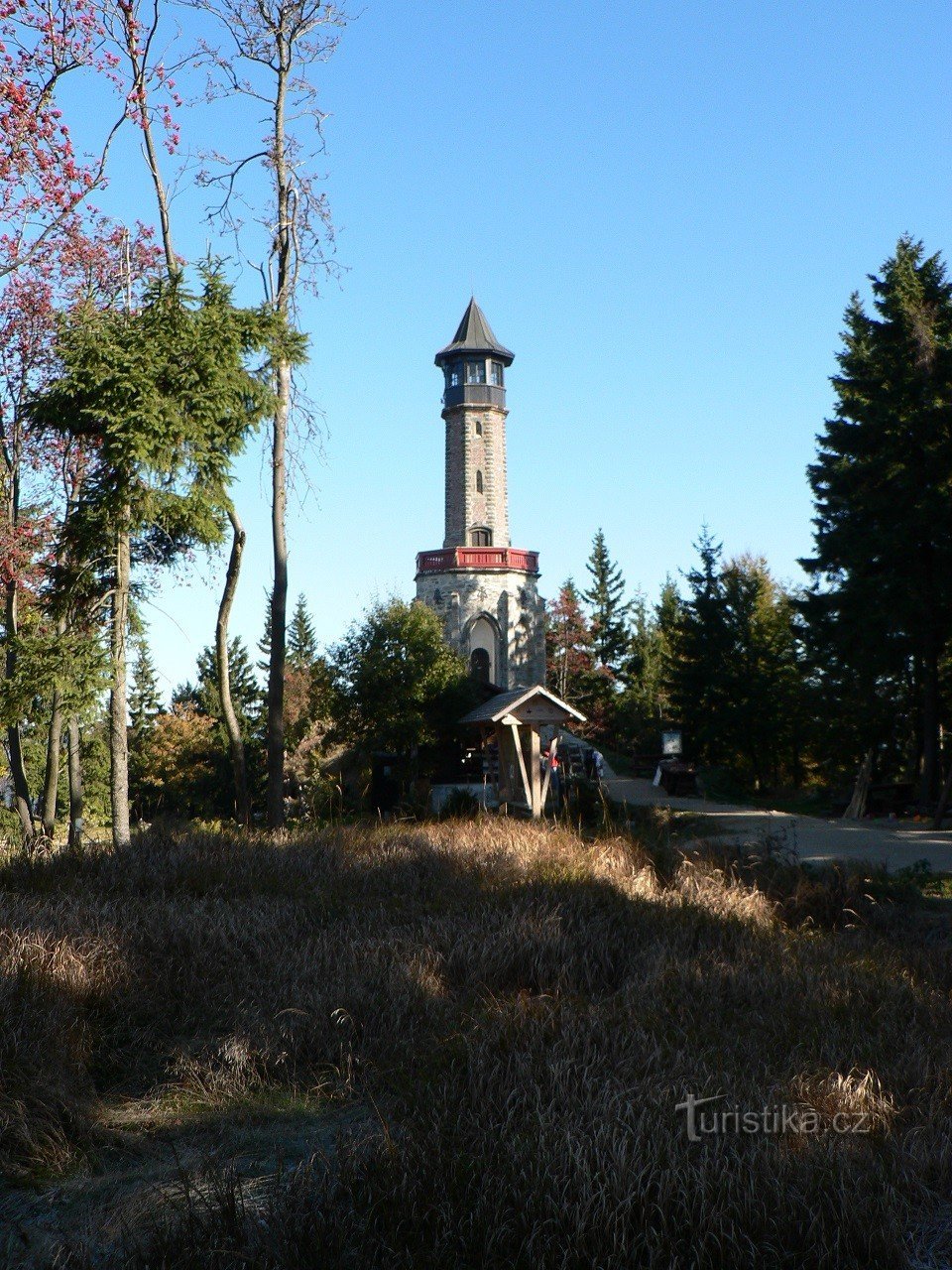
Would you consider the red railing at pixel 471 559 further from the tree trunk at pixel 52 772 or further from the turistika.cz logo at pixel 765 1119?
the turistika.cz logo at pixel 765 1119

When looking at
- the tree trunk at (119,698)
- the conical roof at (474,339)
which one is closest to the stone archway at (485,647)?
the conical roof at (474,339)

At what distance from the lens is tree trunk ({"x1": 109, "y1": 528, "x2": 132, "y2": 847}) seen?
13.4 m

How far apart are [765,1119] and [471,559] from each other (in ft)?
151

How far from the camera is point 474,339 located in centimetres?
5603

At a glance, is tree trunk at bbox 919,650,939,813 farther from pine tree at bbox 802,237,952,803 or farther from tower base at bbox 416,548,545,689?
tower base at bbox 416,548,545,689

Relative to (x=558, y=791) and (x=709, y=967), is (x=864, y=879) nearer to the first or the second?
(x=709, y=967)

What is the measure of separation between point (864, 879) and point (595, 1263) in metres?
8.52

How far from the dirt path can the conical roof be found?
1354 inches

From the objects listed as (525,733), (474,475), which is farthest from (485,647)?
(525,733)

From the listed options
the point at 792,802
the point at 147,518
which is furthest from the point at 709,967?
the point at 792,802

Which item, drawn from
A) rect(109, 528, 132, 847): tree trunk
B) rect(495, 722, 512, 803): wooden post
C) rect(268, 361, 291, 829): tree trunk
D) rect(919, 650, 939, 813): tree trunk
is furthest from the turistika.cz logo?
rect(919, 650, 939, 813): tree trunk

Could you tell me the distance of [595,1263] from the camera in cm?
391

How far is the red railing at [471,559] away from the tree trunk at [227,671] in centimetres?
3151

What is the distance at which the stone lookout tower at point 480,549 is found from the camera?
50.7m
